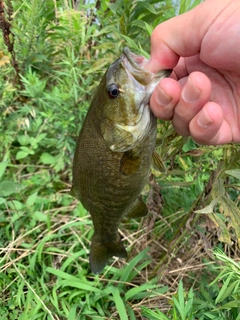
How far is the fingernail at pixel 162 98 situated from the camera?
4.30 ft

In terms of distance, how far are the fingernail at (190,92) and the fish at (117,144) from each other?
127 mm

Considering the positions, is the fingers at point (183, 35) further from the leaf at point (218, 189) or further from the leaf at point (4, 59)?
the leaf at point (4, 59)

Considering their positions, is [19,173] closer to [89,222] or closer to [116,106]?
[89,222]

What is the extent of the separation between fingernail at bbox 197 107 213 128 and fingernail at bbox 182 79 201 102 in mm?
55

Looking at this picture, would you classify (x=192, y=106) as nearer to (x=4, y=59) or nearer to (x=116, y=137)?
(x=116, y=137)

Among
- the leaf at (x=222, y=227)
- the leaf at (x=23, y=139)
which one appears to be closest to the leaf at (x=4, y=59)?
the leaf at (x=23, y=139)

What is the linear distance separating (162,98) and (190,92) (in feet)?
0.33

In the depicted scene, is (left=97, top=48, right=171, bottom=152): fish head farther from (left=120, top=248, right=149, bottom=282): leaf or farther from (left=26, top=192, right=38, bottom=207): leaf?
(left=26, top=192, right=38, bottom=207): leaf

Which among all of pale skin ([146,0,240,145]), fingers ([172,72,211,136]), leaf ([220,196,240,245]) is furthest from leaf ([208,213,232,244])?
fingers ([172,72,211,136])

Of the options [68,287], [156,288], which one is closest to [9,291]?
[68,287]

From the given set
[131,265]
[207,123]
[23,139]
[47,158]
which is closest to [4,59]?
[23,139]

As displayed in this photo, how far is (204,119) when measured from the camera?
4.32 ft

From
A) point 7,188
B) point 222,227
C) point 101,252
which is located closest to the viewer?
point 222,227

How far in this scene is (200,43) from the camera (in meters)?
1.45
